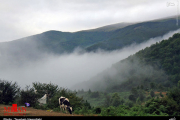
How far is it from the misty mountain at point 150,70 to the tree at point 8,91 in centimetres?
4762

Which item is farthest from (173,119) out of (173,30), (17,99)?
(173,30)

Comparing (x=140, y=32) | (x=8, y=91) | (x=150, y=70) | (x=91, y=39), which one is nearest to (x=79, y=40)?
(x=91, y=39)

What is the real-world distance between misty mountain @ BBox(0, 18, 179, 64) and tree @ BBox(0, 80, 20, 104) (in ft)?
407

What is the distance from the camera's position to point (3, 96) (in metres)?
18.2

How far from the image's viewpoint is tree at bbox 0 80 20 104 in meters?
18.2

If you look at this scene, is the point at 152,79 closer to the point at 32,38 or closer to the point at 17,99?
the point at 17,99

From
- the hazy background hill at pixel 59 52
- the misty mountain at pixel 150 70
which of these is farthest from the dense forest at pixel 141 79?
the hazy background hill at pixel 59 52

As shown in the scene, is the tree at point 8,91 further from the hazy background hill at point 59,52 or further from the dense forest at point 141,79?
the hazy background hill at point 59,52

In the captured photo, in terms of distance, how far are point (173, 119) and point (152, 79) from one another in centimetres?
5817

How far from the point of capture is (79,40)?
629ft

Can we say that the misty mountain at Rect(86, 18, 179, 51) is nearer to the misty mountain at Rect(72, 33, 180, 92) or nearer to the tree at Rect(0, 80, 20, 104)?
the misty mountain at Rect(72, 33, 180, 92)

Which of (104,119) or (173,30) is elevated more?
(173,30)

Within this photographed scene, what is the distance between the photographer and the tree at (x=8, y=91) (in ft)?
59.7

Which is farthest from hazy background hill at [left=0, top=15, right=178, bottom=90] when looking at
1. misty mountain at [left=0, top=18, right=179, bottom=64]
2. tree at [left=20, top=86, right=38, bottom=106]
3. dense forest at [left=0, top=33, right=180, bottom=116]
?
tree at [left=20, top=86, right=38, bottom=106]
